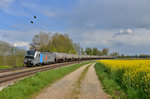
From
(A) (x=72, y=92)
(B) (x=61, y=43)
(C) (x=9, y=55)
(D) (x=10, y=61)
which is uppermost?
(B) (x=61, y=43)

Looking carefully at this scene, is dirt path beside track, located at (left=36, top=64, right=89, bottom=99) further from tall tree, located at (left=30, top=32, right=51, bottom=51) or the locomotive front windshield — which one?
tall tree, located at (left=30, top=32, right=51, bottom=51)

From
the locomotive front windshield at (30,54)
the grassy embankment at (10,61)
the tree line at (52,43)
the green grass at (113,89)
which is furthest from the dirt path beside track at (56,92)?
the tree line at (52,43)

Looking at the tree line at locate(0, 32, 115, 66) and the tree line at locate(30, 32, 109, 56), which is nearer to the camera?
the tree line at locate(0, 32, 115, 66)

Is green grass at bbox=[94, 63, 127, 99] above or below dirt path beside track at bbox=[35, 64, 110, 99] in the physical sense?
above

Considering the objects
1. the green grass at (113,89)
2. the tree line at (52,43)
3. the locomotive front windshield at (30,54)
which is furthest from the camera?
the tree line at (52,43)

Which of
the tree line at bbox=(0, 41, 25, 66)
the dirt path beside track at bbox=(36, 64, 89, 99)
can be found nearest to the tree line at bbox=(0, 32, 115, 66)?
the tree line at bbox=(0, 41, 25, 66)

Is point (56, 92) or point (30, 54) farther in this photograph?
point (30, 54)

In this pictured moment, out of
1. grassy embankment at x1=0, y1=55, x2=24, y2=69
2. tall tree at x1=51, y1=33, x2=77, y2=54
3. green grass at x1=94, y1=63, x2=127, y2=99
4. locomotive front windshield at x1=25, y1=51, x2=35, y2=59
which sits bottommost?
green grass at x1=94, y1=63, x2=127, y2=99

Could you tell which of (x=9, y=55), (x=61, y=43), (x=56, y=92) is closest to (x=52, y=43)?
(x=61, y=43)

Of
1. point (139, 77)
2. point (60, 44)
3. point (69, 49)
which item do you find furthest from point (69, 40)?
point (139, 77)

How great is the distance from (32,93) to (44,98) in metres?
1.44

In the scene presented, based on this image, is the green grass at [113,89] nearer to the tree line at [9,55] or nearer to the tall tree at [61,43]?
the tree line at [9,55]

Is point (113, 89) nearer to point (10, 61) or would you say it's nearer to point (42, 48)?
point (10, 61)

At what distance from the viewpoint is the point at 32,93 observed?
8.67 m
